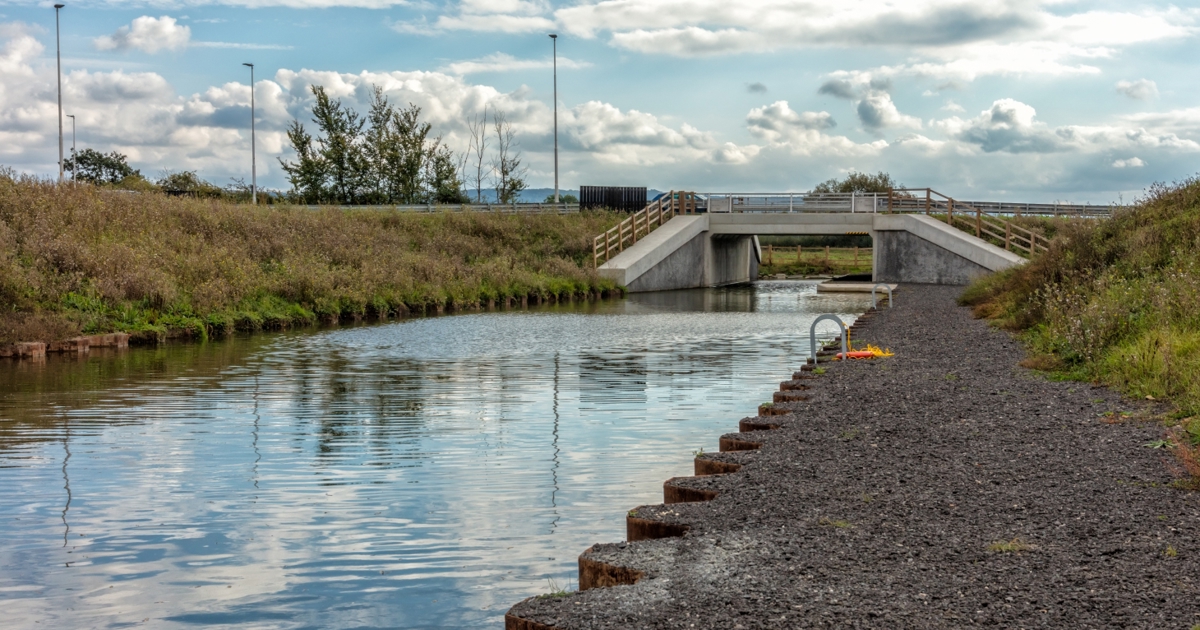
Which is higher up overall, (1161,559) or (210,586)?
(1161,559)

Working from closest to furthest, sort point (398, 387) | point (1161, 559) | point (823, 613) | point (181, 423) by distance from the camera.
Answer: point (823, 613)
point (1161, 559)
point (181, 423)
point (398, 387)

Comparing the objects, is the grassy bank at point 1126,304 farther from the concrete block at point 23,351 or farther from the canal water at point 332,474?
the concrete block at point 23,351

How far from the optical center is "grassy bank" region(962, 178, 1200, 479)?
452 inches

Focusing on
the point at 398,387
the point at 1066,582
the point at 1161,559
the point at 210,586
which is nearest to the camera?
the point at 1066,582

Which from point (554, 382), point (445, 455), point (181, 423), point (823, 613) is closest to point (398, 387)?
point (554, 382)

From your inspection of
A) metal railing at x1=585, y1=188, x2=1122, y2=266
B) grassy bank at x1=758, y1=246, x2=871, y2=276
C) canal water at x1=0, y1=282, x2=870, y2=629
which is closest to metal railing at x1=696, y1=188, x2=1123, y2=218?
metal railing at x1=585, y1=188, x2=1122, y2=266

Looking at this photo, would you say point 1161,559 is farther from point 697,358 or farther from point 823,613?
point 697,358

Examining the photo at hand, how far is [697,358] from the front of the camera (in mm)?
19172

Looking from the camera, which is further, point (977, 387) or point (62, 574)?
point (977, 387)

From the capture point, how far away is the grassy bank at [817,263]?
2512 inches

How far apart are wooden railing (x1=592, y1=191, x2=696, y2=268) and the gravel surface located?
34.1 m

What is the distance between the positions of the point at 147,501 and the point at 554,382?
26.2ft

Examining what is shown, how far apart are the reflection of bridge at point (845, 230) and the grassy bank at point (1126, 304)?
16.2 meters

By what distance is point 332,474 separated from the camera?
9.48 meters
